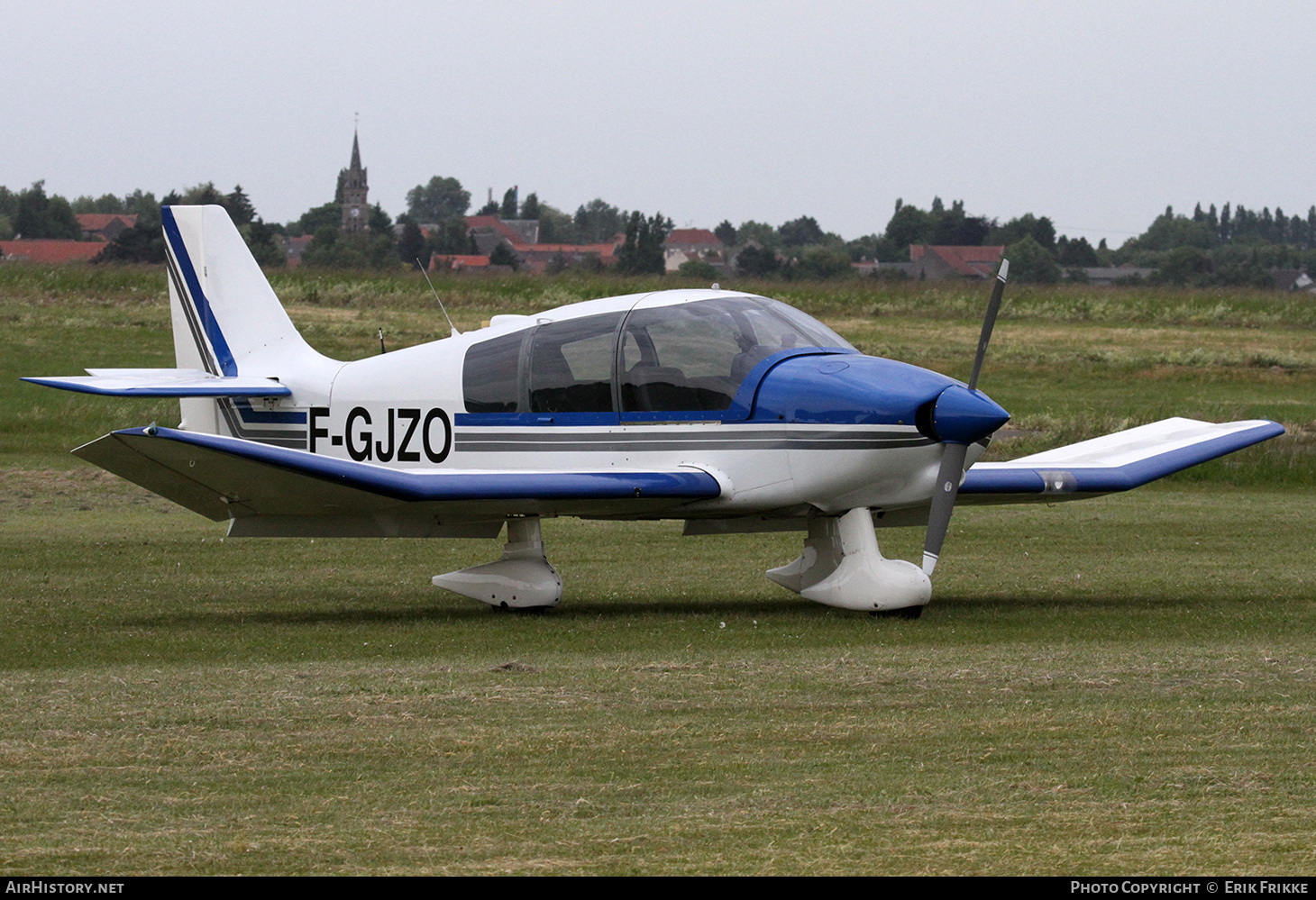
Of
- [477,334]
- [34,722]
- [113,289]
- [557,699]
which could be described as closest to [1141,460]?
[477,334]

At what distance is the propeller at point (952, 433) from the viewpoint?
36.6 feet

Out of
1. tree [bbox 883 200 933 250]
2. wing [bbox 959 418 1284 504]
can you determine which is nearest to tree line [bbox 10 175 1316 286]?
tree [bbox 883 200 933 250]

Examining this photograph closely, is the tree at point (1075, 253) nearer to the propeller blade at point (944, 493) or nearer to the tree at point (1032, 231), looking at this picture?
the tree at point (1032, 231)

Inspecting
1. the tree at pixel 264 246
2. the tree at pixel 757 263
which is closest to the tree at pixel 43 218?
the tree at pixel 264 246

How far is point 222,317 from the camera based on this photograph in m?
14.3

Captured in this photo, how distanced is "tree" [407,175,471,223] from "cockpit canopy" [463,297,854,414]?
511ft

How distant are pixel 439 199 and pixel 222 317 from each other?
16189 centimetres

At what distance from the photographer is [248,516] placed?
12.1m

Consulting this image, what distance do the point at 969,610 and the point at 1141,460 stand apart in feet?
8.13

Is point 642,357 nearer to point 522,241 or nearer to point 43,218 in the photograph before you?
point 43,218

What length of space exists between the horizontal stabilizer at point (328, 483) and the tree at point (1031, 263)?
62.1 metres

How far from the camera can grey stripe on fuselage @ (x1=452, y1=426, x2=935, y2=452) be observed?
1135cm

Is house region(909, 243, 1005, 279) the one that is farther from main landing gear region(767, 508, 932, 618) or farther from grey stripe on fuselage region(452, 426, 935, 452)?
main landing gear region(767, 508, 932, 618)
